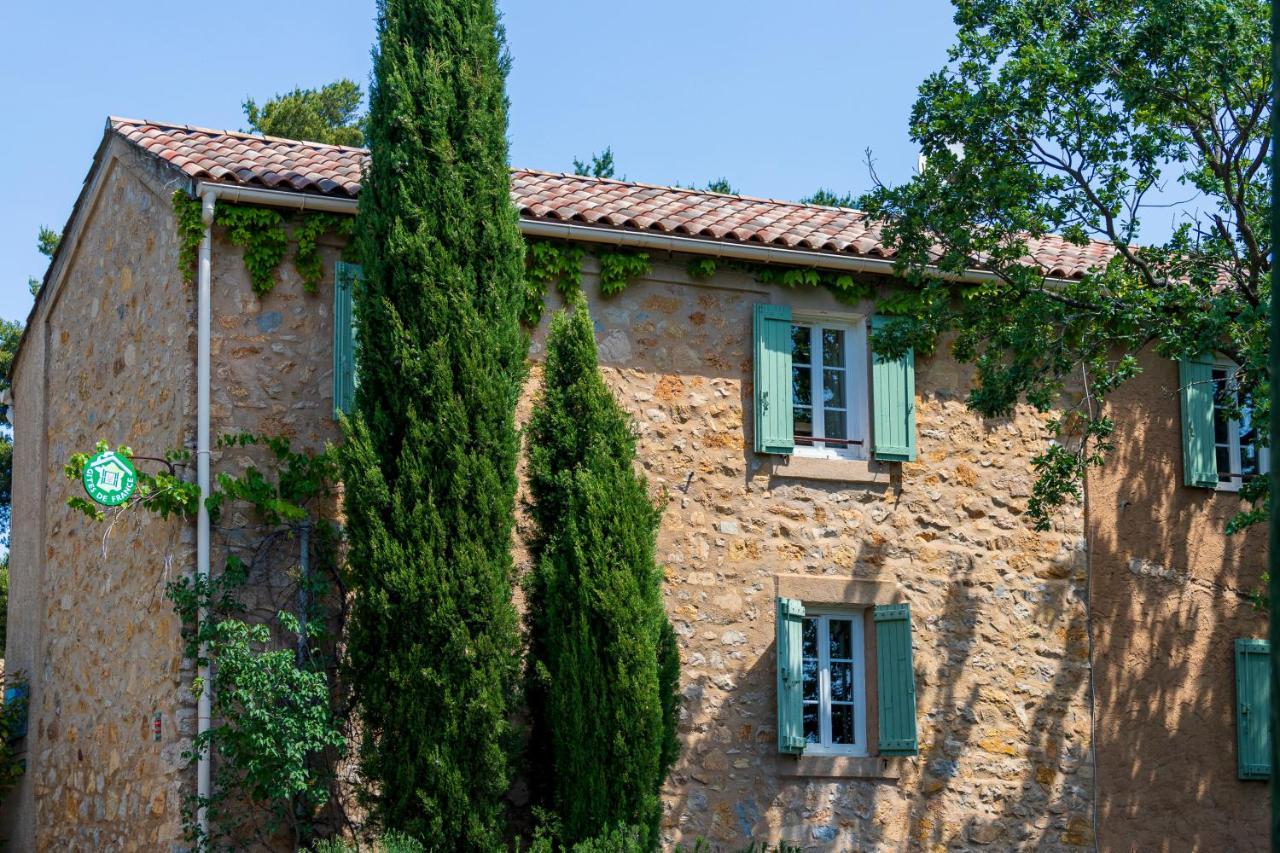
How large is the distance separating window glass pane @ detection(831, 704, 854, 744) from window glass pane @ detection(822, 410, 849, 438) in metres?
2.17

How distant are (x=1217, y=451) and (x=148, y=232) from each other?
9123mm

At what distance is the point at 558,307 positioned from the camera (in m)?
13.3

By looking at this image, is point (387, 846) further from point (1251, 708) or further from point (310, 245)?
point (1251, 708)

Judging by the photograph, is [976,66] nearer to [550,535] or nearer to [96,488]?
[550,535]

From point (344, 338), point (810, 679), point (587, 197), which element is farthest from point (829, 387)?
point (344, 338)

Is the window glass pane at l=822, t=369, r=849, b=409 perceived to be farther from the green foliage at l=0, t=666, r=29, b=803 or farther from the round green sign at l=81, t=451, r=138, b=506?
the green foliage at l=0, t=666, r=29, b=803

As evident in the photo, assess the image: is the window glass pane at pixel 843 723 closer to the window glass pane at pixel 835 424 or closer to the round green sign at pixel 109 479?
the window glass pane at pixel 835 424

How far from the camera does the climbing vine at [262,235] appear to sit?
12.3 m

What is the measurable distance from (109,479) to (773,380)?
506cm

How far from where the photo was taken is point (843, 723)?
530 inches

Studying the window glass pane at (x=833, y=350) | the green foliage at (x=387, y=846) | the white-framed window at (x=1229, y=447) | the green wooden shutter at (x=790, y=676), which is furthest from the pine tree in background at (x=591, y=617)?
the white-framed window at (x=1229, y=447)

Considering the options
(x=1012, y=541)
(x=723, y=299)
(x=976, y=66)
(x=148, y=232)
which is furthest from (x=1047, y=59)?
(x=148, y=232)

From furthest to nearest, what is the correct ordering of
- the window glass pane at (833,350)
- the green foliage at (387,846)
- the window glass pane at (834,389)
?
the window glass pane at (833,350) < the window glass pane at (834,389) < the green foliage at (387,846)

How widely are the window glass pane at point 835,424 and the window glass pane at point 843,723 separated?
2.17 m
